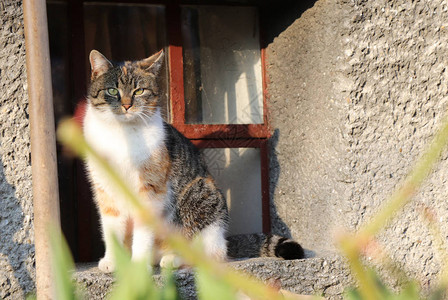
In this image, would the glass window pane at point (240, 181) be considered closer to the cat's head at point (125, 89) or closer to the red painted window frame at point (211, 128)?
the red painted window frame at point (211, 128)

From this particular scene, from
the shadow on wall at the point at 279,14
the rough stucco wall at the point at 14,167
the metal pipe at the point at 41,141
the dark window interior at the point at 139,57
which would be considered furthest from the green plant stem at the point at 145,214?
the dark window interior at the point at 139,57

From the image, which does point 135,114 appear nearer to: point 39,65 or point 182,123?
point 182,123

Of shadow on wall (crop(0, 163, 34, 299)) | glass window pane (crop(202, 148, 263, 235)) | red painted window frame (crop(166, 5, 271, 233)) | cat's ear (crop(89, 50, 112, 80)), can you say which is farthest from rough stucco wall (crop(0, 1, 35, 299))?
glass window pane (crop(202, 148, 263, 235))

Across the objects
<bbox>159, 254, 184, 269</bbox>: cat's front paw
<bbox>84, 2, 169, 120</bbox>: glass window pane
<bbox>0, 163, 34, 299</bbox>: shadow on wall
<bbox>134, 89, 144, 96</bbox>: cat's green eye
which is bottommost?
<bbox>159, 254, 184, 269</bbox>: cat's front paw

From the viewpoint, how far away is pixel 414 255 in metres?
2.58

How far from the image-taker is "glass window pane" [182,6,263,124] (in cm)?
306

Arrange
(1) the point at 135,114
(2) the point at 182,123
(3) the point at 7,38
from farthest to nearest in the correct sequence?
(2) the point at 182,123
(1) the point at 135,114
(3) the point at 7,38

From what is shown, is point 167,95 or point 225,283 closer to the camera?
point 225,283

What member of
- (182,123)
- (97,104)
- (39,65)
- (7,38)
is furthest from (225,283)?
(182,123)

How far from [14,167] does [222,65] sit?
1.35 meters

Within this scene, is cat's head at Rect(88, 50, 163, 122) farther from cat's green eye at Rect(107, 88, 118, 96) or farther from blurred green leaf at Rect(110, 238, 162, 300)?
blurred green leaf at Rect(110, 238, 162, 300)

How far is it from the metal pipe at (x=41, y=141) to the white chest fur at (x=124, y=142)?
0.85 meters

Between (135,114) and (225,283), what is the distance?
6.94ft

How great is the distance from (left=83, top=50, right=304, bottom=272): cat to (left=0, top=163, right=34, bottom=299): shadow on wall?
0.33 metres
